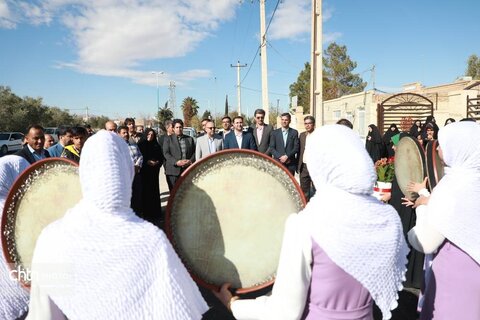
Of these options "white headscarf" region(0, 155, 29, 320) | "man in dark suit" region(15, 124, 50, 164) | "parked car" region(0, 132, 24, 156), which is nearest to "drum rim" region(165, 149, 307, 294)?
"white headscarf" region(0, 155, 29, 320)

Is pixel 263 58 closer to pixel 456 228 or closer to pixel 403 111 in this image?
pixel 403 111

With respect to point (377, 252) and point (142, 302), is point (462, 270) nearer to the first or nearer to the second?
point (377, 252)

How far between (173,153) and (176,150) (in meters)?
0.08

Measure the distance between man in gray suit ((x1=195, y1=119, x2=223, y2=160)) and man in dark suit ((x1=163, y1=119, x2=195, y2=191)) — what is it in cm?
27

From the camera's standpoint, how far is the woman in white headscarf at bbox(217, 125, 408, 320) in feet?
Answer: 3.92

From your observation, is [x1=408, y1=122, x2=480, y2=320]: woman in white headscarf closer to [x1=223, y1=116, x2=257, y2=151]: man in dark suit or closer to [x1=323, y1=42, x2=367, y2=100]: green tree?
[x1=223, y1=116, x2=257, y2=151]: man in dark suit

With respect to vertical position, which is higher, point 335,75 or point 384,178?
point 335,75

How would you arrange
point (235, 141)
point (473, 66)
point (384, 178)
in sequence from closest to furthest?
1. point (384, 178)
2. point (235, 141)
3. point (473, 66)

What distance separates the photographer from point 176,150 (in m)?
5.54

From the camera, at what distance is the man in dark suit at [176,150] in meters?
5.42

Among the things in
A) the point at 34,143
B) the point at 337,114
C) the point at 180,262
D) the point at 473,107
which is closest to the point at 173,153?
the point at 34,143

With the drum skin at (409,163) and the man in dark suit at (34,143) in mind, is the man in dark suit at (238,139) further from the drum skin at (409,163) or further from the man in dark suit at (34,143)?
the man in dark suit at (34,143)

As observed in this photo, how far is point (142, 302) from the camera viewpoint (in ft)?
3.79

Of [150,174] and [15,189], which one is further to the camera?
[150,174]
